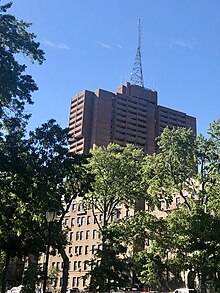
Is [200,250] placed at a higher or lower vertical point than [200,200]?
lower

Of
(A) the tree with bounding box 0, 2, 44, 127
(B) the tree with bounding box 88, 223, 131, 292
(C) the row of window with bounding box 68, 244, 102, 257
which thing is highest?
Result: (A) the tree with bounding box 0, 2, 44, 127

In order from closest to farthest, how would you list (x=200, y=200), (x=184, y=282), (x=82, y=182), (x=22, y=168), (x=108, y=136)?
(x=22, y=168) → (x=82, y=182) → (x=200, y=200) → (x=184, y=282) → (x=108, y=136)

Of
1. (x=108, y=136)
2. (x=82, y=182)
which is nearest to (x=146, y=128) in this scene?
(x=108, y=136)

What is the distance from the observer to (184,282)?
53.8 m

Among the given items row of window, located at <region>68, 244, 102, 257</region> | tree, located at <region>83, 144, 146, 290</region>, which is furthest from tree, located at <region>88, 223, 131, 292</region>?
row of window, located at <region>68, 244, 102, 257</region>

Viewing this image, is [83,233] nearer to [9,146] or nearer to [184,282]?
[184,282]

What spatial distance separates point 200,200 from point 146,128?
108 metres

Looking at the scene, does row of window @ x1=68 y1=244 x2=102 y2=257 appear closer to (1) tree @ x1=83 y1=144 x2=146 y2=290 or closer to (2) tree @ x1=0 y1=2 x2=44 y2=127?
(1) tree @ x1=83 y1=144 x2=146 y2=290

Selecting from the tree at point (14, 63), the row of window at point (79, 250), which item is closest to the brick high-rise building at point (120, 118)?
the row of window at point (79, 250)

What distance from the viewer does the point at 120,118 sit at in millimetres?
134500

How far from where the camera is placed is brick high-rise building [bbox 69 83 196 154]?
126 meters

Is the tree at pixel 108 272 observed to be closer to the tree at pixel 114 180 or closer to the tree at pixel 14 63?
the tree at pixel 114 180

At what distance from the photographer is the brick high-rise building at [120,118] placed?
4958 inches

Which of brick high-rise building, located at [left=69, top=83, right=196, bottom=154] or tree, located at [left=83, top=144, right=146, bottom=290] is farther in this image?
brick high-rise building, located at [left=69, top=83, right=196, bottom=154]
